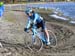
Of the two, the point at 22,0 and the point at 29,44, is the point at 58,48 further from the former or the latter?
the point at 22,0

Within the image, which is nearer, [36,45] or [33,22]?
[33,22]

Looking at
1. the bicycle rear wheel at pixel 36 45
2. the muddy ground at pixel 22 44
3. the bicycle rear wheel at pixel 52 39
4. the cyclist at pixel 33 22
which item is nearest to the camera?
the muddy ground at pixel 22 44

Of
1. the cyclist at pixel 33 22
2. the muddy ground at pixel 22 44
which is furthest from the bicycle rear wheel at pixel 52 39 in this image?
the cyclist at pixel 33 22

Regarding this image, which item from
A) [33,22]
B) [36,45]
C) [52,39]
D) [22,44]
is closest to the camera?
[33,22]

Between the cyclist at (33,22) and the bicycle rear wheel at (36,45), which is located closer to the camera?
the cyclist at (33,22)

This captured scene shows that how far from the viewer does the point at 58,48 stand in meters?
10.6

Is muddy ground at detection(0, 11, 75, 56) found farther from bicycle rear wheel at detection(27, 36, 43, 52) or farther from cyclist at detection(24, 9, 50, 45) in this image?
cyclist at detection(24, 9, 50, 45)

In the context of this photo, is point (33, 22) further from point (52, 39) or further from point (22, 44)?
point (52, 39)

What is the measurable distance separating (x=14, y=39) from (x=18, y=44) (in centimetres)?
73

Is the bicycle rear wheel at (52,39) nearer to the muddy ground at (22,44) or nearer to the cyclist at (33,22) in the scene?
the muddy ground at (22,44)

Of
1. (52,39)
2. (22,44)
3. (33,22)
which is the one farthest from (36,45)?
(33,22)

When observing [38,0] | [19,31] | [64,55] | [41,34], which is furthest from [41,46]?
[38,0]

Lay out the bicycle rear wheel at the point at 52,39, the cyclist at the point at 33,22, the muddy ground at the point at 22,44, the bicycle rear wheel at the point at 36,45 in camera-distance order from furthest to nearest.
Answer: the bicycle rear wheel at the point at 52,39
the bicycle rear wheel at the point at 36,45
the cyclist at the point at 33,22
the muddy ground at the point at 22,44

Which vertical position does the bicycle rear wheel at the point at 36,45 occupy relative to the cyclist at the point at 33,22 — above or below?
below
